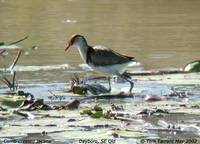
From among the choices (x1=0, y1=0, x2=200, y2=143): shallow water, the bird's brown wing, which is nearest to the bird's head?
the bird's brown wing

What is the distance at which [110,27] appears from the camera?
1906cm

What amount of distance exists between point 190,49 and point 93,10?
28.0 feet

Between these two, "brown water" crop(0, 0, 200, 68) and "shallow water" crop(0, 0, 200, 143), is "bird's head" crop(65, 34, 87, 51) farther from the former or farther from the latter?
"brown water" crop(0, 0, 200, 68)

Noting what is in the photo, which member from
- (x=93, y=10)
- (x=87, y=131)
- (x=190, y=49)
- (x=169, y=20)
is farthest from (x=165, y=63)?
(x=93, y=10)

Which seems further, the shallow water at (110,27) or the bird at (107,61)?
the shallow water at (110,27)

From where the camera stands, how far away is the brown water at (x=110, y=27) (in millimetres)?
14250

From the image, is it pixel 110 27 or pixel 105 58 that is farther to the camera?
pixel 110 27

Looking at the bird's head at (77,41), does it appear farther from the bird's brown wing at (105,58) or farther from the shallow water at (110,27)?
the shallow water at (110,27)

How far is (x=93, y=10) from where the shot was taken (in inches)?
914

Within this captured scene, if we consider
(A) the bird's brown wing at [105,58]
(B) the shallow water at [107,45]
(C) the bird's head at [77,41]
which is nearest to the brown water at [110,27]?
(B) the shallow water at [107,45]

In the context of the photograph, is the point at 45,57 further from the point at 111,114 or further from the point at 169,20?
the point at 169,20

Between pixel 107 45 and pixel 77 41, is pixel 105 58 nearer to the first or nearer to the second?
pixel 77 41

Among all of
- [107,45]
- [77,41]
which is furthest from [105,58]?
[107,45]

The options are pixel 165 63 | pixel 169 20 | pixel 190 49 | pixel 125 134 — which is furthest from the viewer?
pixel 169 20
